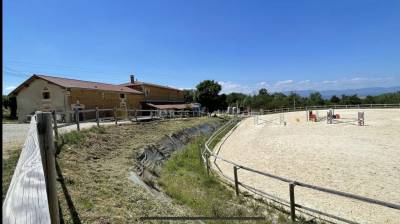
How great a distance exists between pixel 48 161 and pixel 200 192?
7.50 meters

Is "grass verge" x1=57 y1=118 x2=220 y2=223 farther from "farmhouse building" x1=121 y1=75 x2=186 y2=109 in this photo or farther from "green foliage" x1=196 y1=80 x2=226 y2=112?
"green foliage" x1=196 y1=80 x2=226 y2=112

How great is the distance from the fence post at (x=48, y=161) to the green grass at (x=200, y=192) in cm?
455


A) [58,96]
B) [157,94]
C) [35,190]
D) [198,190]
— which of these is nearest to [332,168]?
[198,190]

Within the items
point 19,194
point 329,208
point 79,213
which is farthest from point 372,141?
point 19,194

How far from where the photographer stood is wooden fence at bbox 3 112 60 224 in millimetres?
1837

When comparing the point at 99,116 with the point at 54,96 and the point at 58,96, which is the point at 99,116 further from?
the point at 54,96

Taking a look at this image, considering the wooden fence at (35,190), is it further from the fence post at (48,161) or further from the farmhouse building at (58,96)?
the farmhouse building at (58,96)

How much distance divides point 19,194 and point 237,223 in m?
5.49

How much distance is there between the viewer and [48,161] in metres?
3.08

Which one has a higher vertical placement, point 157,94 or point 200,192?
point 157,94

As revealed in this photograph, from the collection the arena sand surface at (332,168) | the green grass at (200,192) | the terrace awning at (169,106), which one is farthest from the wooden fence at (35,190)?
the terrace awning at (169,106)

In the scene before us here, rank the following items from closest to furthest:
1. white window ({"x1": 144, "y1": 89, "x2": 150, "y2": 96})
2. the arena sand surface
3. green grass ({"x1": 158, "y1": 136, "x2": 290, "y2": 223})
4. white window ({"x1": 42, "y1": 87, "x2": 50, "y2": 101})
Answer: green grass ({"x1": 158, "y1": 136, "x2": 290, "y2": 223}) → the arena sand surface → white window ({"x1": 42, "y1": 87, "x2": 50, "y2": 101}) → white window ({"x1": 144, "y1": 89, "x2": 150, "y2": 96})

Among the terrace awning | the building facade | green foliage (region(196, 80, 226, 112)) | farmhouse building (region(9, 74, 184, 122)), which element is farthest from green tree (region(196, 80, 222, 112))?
the building facade

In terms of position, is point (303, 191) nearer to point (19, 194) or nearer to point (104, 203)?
point (104, 203)
